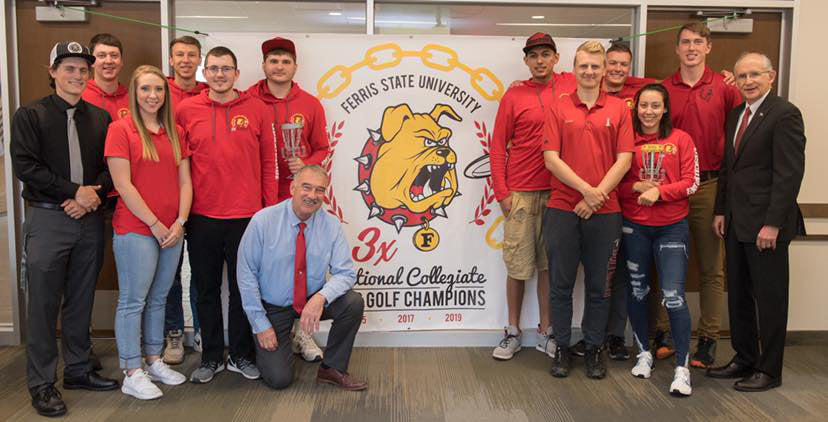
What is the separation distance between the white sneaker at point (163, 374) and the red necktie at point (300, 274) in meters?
0.69

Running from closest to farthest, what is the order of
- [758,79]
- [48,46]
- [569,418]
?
[569,418], [758,79], [48,46]

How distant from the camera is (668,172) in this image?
10.6 ft

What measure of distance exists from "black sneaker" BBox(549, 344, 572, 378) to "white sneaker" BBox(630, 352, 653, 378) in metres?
0.34

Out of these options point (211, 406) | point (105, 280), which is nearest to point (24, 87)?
point (105, 280)

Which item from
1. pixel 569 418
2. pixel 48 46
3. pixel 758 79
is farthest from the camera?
pixel 48 46

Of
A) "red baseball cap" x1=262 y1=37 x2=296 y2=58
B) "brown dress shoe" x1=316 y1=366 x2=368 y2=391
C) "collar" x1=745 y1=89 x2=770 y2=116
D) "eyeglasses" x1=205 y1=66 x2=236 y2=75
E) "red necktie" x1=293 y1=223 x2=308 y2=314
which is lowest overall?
"brown dress shoe" x1=316 y1=366 x2=368 y2=391

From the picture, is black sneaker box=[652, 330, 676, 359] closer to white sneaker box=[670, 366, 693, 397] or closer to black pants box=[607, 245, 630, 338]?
black pants box=[607, 245, 630, 338]

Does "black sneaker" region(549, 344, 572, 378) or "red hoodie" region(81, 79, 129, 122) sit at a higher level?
"red hoodie" region(81, 79, 129, 122)

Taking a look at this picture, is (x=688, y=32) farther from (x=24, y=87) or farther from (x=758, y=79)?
(x=24, y=87)

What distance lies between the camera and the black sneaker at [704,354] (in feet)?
11.7

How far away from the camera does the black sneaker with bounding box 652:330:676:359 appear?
146 inches

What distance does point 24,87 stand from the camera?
3803 millimetres

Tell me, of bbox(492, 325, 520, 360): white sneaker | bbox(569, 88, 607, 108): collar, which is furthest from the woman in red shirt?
bbox(569, 88, 607, 108): collar

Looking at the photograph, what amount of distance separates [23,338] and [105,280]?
1.90 feet
